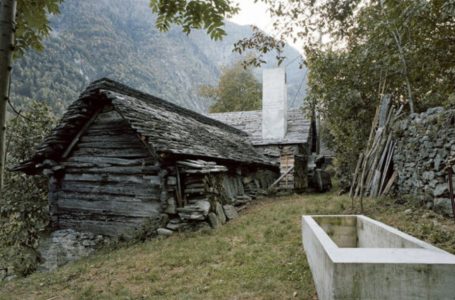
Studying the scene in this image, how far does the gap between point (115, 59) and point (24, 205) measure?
51383mm

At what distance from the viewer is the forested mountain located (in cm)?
3650

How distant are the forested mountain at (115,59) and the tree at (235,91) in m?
4.32

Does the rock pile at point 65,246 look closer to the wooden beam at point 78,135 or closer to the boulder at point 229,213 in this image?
the wooden beam at point 78,135

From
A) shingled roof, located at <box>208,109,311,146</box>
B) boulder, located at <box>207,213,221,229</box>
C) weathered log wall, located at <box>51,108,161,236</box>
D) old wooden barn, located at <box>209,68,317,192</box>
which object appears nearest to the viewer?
boulder, located at <box>207,213,221,229</box>

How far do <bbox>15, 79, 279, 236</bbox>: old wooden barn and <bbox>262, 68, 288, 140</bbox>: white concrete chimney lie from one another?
6455 millimetres

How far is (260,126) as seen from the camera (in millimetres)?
16969

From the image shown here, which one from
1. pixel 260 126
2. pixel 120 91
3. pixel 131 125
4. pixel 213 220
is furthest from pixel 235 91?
pixel 213 220

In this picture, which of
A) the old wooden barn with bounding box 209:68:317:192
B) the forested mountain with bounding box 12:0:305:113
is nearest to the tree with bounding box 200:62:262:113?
the forested mountain with bounding box 12:0:305:113

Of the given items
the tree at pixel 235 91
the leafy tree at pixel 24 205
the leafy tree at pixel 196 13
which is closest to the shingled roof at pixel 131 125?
the leafy tree at pixel 24 205

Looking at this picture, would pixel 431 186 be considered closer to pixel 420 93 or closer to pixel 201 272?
pixel 201 272

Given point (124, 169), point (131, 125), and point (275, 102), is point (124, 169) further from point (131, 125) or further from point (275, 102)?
point (275, 102)

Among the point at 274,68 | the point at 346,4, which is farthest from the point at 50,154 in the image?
the point at 274,68

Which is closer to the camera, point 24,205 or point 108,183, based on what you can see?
point 108,183

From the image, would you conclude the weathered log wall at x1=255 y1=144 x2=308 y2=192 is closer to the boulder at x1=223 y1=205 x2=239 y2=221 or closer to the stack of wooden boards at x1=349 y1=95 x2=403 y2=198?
the stack of wooden boards at x1=349 y1=95 x2=403 y2=198
